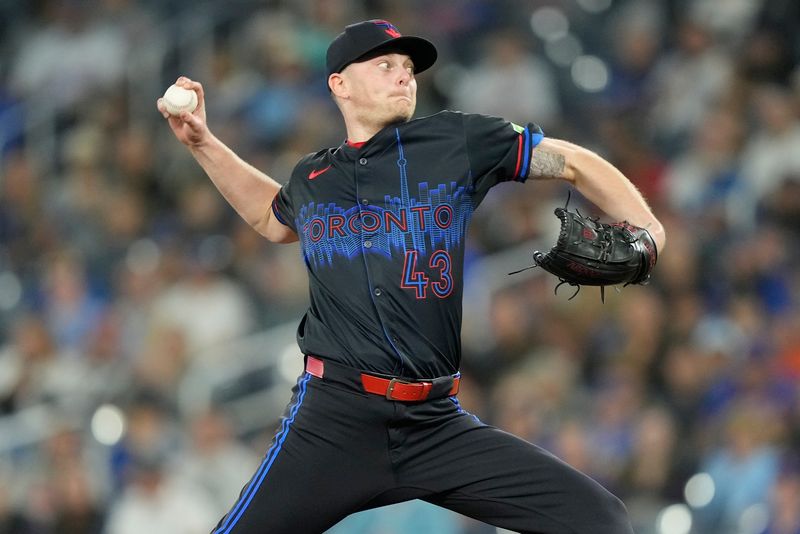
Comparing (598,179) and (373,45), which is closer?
(598,179)

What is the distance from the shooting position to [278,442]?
4414 mm

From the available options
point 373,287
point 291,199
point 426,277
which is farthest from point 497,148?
point 291,199

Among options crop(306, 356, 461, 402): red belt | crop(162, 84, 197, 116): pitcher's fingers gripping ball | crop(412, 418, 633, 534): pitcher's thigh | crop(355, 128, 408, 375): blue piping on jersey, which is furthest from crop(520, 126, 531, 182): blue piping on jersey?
crop(162, 84, 197, 116): pitcher's fingers gripping ball

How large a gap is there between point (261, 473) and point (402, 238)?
2.94ft

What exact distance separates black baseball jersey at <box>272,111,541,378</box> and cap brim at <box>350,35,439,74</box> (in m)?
0.28

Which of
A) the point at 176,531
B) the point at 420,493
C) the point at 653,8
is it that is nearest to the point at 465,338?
the point at 176,531

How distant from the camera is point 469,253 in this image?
898 cm

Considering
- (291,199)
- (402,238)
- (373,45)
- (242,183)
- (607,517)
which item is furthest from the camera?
(242,183)

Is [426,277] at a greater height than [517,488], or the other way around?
[426,277]

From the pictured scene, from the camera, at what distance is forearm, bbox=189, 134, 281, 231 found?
498 centimetres

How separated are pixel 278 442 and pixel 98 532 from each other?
4005 millimetres

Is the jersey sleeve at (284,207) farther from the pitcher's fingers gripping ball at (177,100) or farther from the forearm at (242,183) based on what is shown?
the pitcher's fingers gripping ball at (177,100)

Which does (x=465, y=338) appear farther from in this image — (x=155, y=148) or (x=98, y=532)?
(x=155, y=148)

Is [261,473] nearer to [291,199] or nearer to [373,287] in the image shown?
[373,287]
